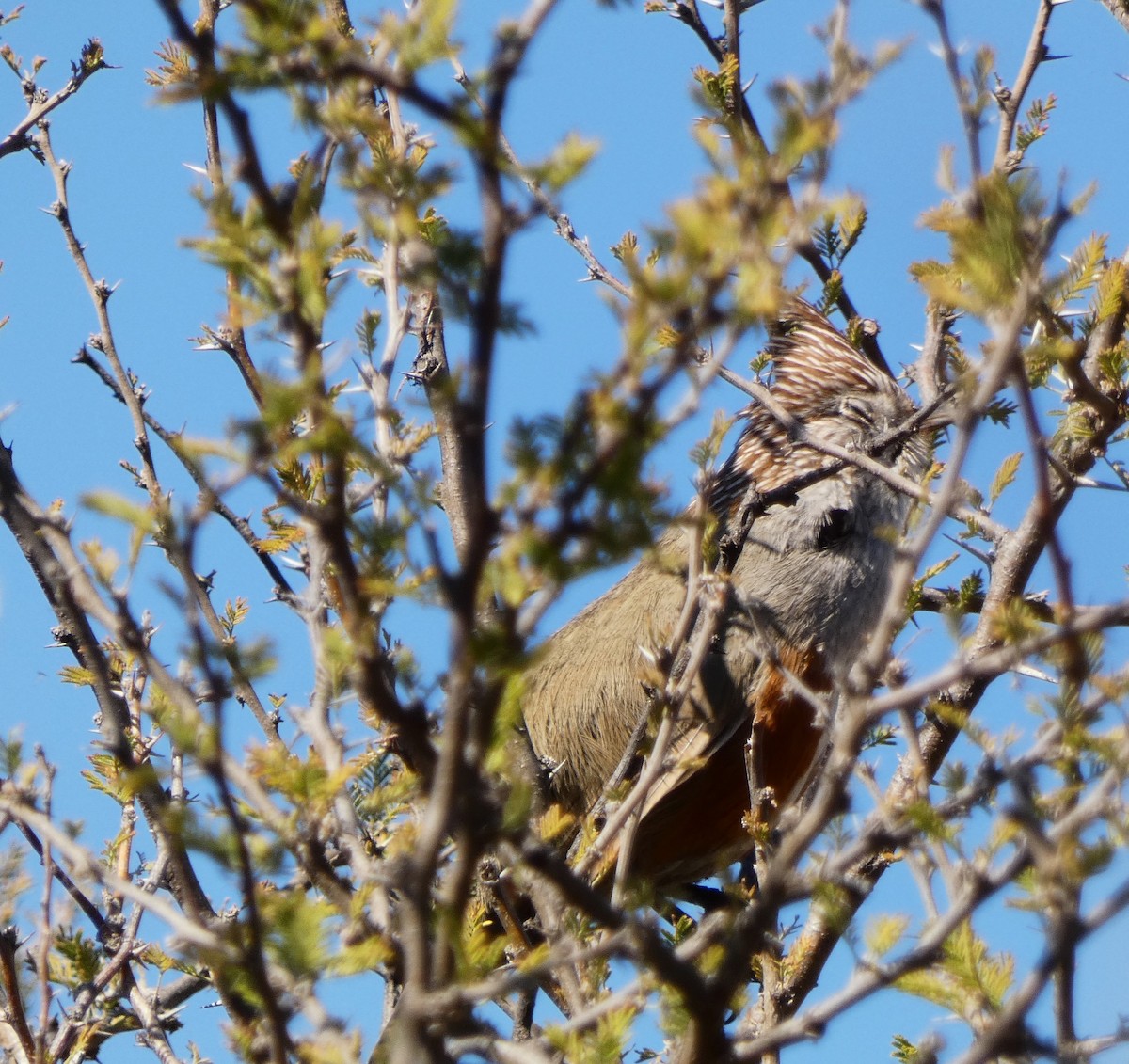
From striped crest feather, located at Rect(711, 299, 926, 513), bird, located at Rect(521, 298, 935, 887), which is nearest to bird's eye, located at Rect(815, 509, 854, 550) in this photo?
bird, located at Rect(521, 298, 935, 887)

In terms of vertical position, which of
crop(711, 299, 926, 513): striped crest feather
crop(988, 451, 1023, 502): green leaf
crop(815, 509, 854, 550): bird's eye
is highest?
crop(711, 299, 926, 513): striped crest feather

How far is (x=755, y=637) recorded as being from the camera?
201 inches

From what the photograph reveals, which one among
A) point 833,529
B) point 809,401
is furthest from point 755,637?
point 809,401

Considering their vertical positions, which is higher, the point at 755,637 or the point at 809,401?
the point at 809,401

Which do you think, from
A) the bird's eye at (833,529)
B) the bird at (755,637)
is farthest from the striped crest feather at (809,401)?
the bird's eye at (833,529)

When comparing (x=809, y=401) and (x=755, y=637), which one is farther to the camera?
(x=809, y=401)

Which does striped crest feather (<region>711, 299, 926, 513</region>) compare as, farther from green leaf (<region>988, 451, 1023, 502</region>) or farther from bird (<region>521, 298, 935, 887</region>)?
green leaf (<region>988, 451, 1023, 502</region>)

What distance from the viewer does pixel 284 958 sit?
190 centimetres

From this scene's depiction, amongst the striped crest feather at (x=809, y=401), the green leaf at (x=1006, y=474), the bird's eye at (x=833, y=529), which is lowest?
the green leaf at (x=1006, y=474)

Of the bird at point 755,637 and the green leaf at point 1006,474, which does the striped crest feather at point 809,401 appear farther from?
the green leaf at point 1006,474

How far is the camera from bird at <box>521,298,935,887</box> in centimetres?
542

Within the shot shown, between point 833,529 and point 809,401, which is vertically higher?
point 809,401

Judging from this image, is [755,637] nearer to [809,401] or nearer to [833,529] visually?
[833,529]

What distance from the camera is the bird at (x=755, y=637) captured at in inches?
213
